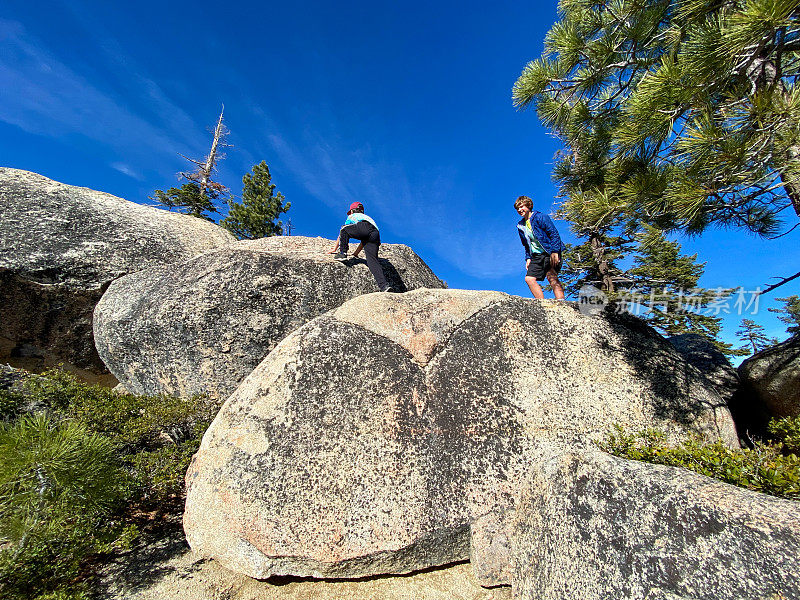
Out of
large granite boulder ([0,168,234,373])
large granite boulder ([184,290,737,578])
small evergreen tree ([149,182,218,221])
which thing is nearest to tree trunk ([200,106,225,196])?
small evergreen tree ([149,182,218,221])

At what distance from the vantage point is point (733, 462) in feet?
9.32

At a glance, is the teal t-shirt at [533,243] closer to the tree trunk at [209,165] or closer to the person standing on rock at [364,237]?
the person standing on rock at [364,237]

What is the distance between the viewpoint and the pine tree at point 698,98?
10.0ft

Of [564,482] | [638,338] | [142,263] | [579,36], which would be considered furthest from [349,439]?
[142,263]

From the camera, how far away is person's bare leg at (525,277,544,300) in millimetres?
5719

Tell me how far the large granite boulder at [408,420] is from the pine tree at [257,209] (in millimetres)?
18468

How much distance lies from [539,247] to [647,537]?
4.21 metres

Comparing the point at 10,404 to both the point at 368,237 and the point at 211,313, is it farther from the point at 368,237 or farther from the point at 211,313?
the point at 368,237

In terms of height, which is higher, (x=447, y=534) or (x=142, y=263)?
(x=142, y=263)

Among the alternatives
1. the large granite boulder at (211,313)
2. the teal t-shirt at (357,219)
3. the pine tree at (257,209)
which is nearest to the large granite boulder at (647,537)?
the large granite boulder at (211,313)

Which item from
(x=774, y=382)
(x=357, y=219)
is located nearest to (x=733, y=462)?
(x=774, y=382)

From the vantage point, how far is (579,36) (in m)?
5.12

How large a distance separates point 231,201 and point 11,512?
20.8 meters

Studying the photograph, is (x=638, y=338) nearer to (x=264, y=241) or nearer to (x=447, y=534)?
(x=447, y=534)
